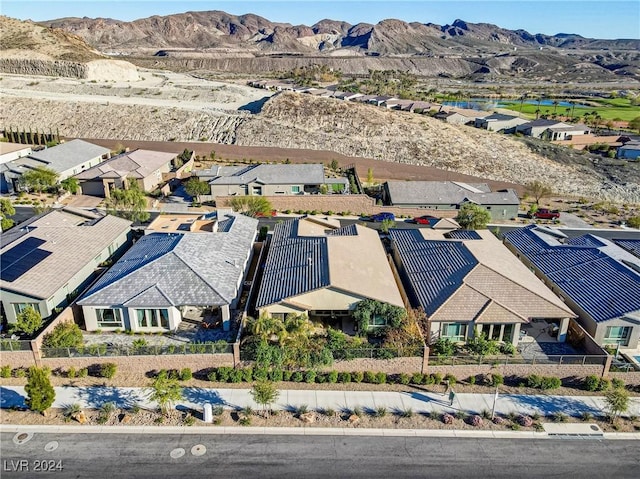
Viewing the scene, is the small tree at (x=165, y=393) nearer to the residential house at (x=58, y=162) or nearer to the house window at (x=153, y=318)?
the house window at (x=153, y=318)

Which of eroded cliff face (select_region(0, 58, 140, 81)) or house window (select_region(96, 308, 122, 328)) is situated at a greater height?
eroded cliff face (select_region(0, 58, 140, 81))

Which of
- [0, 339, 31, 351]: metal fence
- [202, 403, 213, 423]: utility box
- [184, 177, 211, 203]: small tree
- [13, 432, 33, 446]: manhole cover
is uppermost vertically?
[184, 177, 211, 203]: small tree

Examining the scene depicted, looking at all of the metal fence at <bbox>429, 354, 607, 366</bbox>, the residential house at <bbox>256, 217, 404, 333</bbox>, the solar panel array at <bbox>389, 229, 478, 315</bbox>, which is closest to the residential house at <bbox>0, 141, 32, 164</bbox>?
the residential house at <bbox>256, 217, 404, 333</bbox>

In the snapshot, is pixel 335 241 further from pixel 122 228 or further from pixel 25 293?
pixel 25 293

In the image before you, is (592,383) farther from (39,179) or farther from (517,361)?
(39,179)

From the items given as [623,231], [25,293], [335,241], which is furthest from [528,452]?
[623,231]

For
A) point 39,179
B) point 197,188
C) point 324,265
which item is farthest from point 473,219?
point 39,179

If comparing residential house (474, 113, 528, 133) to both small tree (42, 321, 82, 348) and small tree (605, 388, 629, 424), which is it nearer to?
small tree (605, 388, 629, 424)
